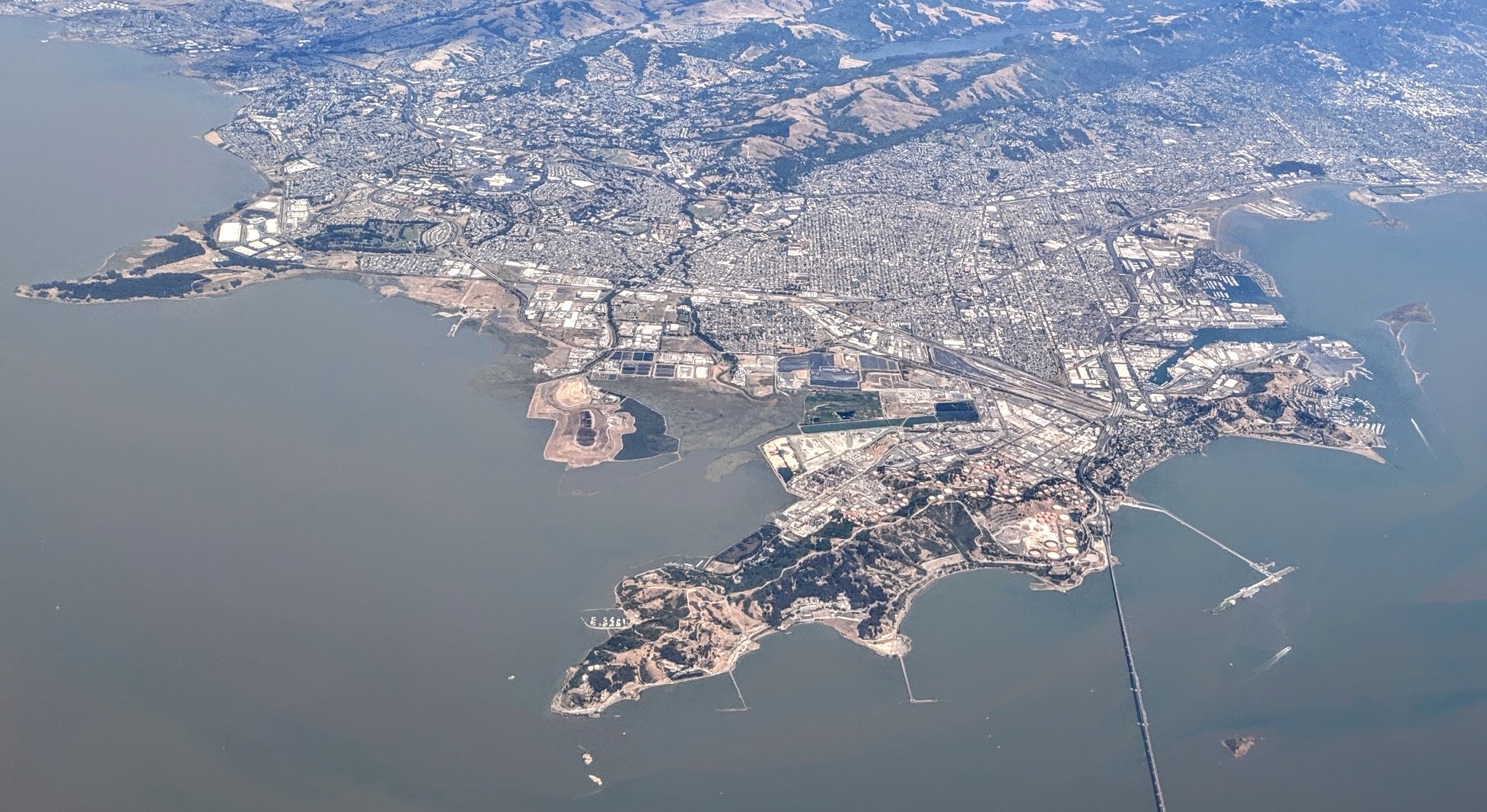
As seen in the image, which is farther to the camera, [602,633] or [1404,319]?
[1404,319]

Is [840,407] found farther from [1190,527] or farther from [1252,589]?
[1252,589]

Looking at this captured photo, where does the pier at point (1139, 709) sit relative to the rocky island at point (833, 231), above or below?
below

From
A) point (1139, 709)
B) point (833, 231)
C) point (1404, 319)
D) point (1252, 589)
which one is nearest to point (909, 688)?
point (1139, 709)

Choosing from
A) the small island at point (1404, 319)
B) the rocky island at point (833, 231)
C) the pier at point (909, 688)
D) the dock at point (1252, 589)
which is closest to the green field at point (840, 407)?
the rocky island at point (833, 231)

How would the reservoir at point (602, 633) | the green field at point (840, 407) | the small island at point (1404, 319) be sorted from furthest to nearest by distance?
the small island at point (1404, 319)
the green field at point (840, 407)
the reservoir at point (602, 633)

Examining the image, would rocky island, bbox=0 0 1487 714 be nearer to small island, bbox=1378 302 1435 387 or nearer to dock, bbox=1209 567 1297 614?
small island, bbox=1378 302 1435 387

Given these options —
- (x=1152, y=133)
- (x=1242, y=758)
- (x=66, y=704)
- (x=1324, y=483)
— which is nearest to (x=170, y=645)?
(x=66, y=704)

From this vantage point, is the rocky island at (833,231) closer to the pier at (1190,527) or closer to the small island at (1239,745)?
the pier at (1190,527)

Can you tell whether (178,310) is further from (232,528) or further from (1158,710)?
(1158,710)
